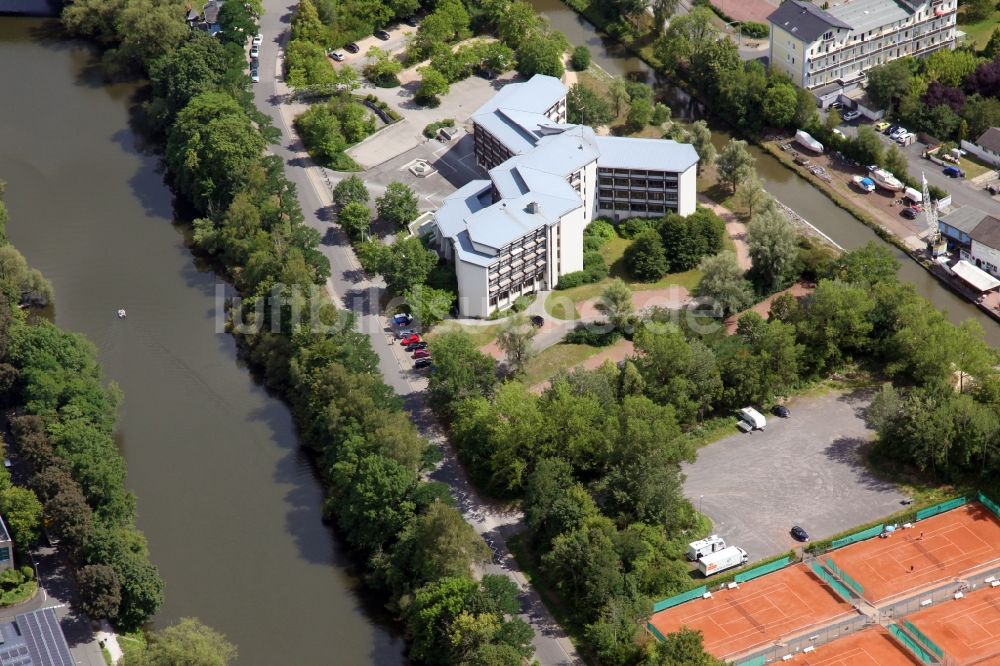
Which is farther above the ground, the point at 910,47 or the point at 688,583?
the point at 910,47

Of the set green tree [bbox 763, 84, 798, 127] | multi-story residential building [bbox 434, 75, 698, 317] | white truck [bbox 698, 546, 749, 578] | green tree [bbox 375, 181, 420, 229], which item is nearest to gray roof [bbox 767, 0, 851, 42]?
green tree [bbox 763, 84, 798, 127]

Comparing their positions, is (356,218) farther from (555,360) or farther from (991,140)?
(991,140)

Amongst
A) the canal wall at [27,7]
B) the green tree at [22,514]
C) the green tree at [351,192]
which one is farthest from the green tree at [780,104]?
the canal wall at [27,7]

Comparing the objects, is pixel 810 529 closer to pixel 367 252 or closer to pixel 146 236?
pixel 367 252

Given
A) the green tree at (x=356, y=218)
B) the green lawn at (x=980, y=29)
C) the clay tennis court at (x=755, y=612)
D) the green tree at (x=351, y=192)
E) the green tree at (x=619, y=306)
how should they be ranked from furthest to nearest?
the green lawn at (x=980, y=29) < the green tree at (x=351, y=192) < the green tree at (x=356, y=218) < the green tree at (x=619, y=306) < the clay tennis court at (x=755, y=612)

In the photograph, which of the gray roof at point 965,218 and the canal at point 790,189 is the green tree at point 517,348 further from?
the gray roof at point 965,218

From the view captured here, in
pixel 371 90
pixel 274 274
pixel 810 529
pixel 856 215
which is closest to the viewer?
pixel 810 529

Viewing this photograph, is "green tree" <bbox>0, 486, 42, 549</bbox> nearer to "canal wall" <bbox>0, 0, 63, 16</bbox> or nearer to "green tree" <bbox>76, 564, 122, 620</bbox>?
"green tree" <bbox>76, 564, 122, 620</bbox>

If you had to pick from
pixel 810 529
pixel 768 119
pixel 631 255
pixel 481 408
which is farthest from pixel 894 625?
pixel 768 119
